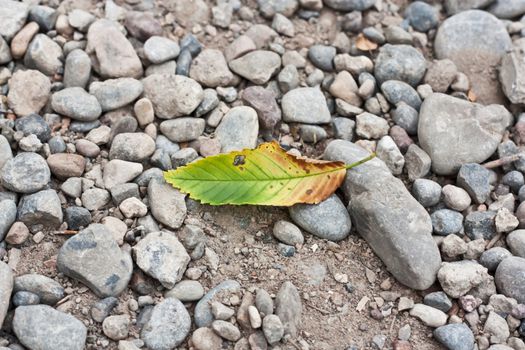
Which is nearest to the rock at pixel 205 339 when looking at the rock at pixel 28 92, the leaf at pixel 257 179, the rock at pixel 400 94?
the leaf at pixel 257 179

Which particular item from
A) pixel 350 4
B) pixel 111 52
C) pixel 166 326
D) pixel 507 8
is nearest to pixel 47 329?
pixel 166 326

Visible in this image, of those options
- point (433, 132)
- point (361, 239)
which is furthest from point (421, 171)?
point (361, 239)

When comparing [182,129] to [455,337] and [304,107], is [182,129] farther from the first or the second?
[455,337]

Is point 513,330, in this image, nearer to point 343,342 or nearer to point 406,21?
point 343,342

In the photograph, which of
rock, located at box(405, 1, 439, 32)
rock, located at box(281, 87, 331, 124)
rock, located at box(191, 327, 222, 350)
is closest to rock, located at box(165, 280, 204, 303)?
rock, located at box(191, 327, 222, 350)

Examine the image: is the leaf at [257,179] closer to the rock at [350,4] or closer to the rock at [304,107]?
the rock at [304,107]

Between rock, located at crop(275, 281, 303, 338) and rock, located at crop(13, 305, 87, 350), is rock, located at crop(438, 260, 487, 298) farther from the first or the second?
rock, located at crop(13, 305, 87, 350)
